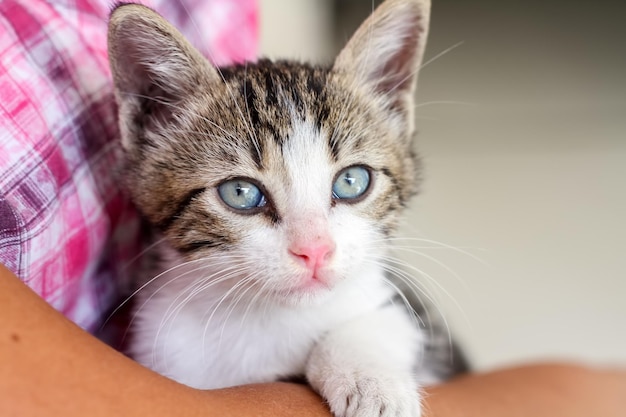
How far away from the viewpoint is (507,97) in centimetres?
297

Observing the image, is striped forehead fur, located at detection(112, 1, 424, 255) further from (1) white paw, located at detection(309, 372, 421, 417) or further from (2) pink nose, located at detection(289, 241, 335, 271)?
(1) white paw, located at detection(309, 372, 421, 417)

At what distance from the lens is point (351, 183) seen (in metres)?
1.00

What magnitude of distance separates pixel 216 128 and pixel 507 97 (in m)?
2.30

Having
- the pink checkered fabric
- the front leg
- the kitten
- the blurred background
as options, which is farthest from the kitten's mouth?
the blurred background

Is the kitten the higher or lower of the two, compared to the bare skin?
higher

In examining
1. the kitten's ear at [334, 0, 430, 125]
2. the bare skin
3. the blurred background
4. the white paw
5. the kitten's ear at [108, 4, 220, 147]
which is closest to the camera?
the bare skin

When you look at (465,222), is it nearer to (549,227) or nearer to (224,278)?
(549,227)

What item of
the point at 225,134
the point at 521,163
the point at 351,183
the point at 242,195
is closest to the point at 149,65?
the point at 225,134

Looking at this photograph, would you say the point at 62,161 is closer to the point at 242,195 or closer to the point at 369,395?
the point at 242,195

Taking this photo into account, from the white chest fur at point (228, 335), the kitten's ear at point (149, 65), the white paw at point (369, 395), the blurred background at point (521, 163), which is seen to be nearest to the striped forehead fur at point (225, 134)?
the kitten's ear at point (149, 65)

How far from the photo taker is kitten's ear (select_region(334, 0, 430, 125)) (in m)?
1.11

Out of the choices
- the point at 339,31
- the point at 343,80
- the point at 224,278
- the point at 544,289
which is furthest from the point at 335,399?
the point at 339,31

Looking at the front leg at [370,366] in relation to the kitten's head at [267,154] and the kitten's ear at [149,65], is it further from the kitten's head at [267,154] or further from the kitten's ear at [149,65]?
the kitten's ear at [149,65]

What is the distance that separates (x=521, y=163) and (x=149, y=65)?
220 centimetres
